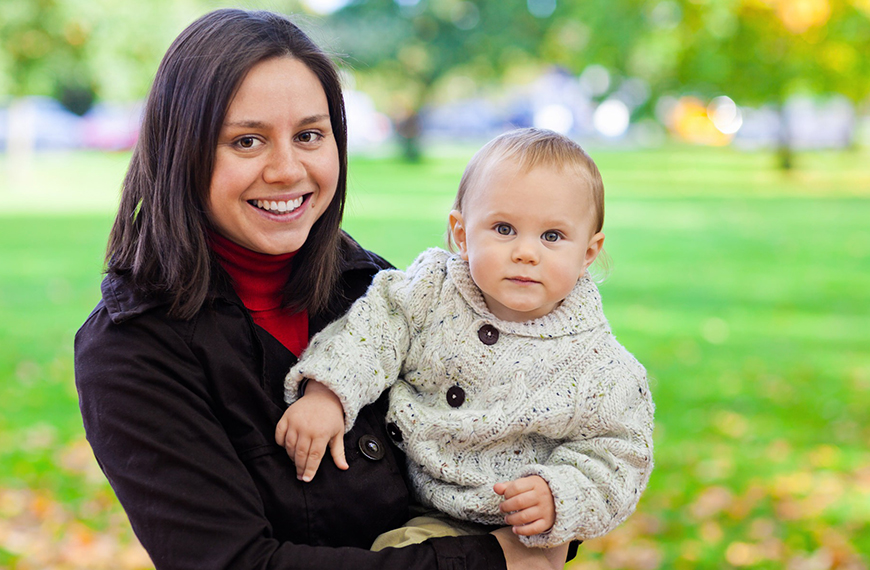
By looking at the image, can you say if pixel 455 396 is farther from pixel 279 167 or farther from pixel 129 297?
pixel 129 297

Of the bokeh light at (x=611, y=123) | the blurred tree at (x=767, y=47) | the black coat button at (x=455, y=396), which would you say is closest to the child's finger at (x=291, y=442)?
the black coat button at (x=455, y=396)

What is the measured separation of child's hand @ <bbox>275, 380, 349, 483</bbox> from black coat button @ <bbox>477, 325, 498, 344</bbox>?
41 cm

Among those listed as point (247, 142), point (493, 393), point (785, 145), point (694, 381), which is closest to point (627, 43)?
point (694, 381)

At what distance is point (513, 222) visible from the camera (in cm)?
231

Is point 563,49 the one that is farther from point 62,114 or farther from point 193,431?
point 193,431

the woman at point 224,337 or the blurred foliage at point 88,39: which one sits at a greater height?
the blurred foliage at point 88,39

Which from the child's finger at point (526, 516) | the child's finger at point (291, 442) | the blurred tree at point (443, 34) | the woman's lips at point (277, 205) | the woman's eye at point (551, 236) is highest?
the blurred tree at point (443, 34)

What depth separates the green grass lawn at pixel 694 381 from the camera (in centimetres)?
537

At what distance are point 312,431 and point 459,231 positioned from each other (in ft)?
2.32

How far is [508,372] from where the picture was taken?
2.30 metres

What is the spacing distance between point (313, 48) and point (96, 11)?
19236 millimetres

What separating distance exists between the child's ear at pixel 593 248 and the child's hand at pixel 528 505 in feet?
2.07

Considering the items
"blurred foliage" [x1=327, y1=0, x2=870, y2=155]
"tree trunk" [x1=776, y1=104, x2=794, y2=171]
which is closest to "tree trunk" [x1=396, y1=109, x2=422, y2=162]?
"blurred foliage" [x1=327, y1=0, x2=870, y2=155]

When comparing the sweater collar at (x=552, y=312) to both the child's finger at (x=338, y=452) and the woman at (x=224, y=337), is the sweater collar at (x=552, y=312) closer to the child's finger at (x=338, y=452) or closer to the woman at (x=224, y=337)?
the woman at (x=224, y=337)
